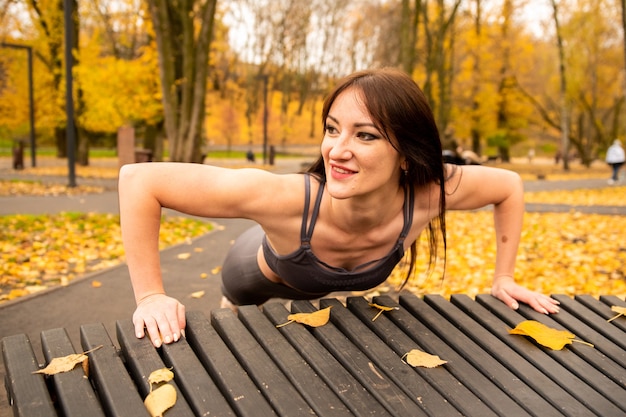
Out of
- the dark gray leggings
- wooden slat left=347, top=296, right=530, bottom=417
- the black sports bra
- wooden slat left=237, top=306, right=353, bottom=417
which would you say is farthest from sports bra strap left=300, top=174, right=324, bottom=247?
the dark gray leggings

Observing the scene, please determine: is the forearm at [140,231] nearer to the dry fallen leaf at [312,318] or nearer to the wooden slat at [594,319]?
the dry fallen leaf at [312,318]

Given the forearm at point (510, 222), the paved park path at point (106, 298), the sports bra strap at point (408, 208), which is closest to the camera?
the sports bra strap at point (408, 208)

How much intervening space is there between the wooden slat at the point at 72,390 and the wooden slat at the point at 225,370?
0.33m

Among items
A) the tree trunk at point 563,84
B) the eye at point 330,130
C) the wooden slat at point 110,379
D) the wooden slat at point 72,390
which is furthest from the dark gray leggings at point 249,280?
the tree trunk at point 563,84

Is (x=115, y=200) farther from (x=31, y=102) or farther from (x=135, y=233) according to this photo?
(x=31, y=102)

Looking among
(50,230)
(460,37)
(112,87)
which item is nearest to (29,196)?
(50,230)

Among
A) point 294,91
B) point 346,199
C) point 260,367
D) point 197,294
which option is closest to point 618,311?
point 346,199

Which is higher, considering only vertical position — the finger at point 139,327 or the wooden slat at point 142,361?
the finger at point 139,327

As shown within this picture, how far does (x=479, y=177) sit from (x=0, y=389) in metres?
2.62

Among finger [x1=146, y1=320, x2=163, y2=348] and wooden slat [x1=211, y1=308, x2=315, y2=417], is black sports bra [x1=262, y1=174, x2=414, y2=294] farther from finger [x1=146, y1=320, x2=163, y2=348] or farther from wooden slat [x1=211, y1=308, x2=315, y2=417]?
finger [x1=146, y1=320, x2=163, y2=348]

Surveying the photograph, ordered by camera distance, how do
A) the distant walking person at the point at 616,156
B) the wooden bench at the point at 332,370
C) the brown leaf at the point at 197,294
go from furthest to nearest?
1. the distant walking person at the point at 616,156
2. the brown leaf at the point at 197,294
3. the wooden bench at the point at 332,370

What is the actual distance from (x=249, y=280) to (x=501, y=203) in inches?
61.5

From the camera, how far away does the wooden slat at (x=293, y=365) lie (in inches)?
56.5

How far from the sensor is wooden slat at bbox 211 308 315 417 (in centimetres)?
142
